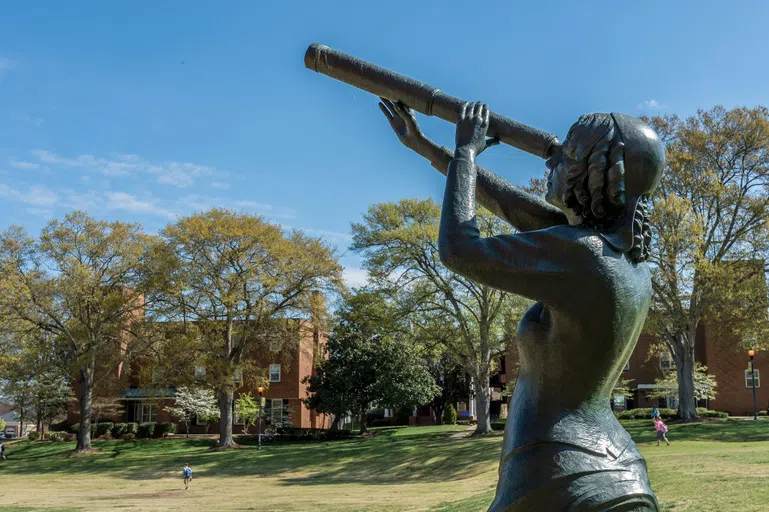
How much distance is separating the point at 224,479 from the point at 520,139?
104 ft

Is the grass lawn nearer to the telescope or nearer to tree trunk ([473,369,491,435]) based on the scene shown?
tree trunk ([473,369,491,435])

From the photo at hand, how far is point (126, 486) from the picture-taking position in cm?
3134

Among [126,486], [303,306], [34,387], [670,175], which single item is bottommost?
[126,486]

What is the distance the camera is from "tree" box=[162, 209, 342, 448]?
132 ft

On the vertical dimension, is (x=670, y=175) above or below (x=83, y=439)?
above

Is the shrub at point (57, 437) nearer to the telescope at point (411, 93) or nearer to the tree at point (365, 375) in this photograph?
the tree at point (365, 375)

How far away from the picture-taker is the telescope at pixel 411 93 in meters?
3.37

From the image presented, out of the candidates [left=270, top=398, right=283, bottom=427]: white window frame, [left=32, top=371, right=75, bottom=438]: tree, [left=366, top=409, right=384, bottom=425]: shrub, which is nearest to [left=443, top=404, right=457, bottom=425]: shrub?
[left=366, top=409, right=384, bottom=425]: shrub

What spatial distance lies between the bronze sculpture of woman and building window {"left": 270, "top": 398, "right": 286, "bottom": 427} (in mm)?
53039

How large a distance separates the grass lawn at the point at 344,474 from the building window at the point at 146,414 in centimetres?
962

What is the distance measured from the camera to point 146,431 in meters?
52.3

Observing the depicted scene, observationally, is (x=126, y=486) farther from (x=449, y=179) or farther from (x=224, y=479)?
(x=449, y=179)

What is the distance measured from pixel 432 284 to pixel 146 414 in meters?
30.8

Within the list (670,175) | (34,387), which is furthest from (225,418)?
(670,175)
